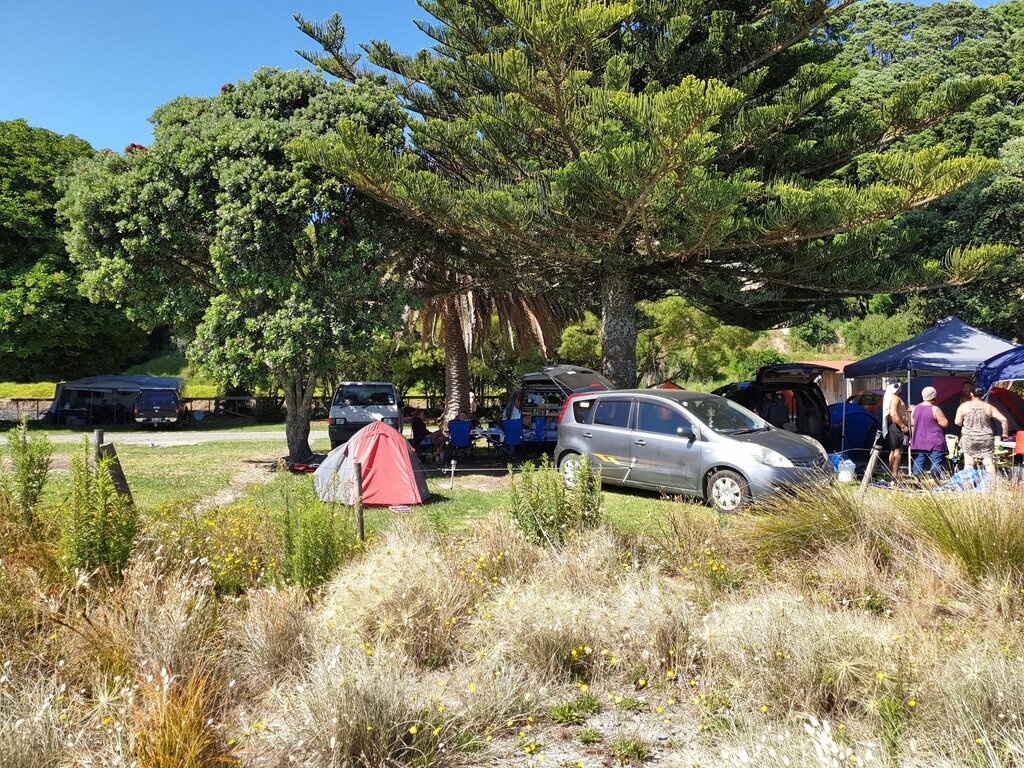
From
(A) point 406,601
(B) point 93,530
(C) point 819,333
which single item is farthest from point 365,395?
(C) point 819,333

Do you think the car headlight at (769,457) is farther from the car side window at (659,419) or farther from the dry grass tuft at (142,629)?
the dry grass tuft at (142,629)

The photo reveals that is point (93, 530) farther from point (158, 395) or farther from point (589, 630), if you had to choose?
point (158, 395)

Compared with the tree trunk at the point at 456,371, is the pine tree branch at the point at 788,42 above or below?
above

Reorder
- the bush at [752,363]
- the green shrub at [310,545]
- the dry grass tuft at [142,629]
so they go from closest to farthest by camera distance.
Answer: the dry grass tuft at [142,629]
the green shrub at [310,545]
the bush at [752,363]

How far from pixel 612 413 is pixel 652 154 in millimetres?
3871

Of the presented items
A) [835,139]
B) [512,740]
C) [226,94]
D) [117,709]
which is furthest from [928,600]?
[226,94]

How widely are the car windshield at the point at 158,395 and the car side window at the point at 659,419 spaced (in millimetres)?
23272

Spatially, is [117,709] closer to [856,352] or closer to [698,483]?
[698,483]

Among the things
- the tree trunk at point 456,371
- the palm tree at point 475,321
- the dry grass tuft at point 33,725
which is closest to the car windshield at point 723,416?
the dry grass tuft at point 33,725

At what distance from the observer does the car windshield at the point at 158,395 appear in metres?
27.1

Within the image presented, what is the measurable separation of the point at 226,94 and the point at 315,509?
37.4 feet

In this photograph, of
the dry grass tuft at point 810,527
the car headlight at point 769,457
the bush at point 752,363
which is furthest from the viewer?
the bush at point 752,363

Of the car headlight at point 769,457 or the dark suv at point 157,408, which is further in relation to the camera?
the dark suv at point 157,408

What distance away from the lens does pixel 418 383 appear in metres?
33.4
